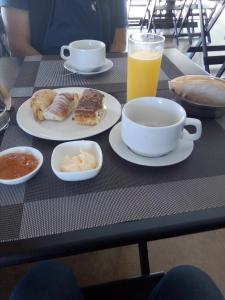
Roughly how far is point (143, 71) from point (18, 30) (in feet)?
2.56

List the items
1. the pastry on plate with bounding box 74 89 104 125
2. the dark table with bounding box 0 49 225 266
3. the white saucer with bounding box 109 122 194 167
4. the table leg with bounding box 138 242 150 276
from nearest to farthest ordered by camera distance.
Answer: the dark table with bounding box 0 49 225 266 < the white saucer with bounding box 109 122 194 167 < the pastry on plate with bounding box 74 89 104 125 < the table leg with bounding box 138 242 150 276

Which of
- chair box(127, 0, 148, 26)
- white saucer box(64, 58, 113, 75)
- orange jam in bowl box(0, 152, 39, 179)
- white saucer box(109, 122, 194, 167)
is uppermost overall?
white saucer box(64, 58, 113, 75)

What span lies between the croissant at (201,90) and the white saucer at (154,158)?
0.14m

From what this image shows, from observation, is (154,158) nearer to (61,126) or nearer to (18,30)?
(61,126)

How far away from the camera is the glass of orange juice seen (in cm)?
69

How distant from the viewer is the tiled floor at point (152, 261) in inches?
40.9

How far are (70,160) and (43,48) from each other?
91cm

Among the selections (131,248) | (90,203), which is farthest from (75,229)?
(131,248)

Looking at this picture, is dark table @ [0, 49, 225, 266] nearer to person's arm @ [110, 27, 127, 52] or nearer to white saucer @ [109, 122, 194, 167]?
white saucer @ [109, 122, 194, 167]

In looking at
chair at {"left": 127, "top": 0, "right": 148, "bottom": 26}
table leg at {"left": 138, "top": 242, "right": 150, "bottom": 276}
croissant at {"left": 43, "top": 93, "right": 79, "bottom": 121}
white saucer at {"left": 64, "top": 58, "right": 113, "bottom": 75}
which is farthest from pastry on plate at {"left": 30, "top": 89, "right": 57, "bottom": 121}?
chair at {"left": 127, "top": 0, "right": 148, "bottom": 26}

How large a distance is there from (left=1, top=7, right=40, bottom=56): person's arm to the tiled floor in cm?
92

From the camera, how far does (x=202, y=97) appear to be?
0.66 m

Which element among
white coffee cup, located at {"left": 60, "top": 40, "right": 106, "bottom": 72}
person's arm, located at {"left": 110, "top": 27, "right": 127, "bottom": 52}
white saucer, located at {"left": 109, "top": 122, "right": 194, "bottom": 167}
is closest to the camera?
white saucer, located at {"left": 109, "top": 122, "right": 194, "bottom": 167}

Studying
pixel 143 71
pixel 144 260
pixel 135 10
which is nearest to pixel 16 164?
pixel 143 71
